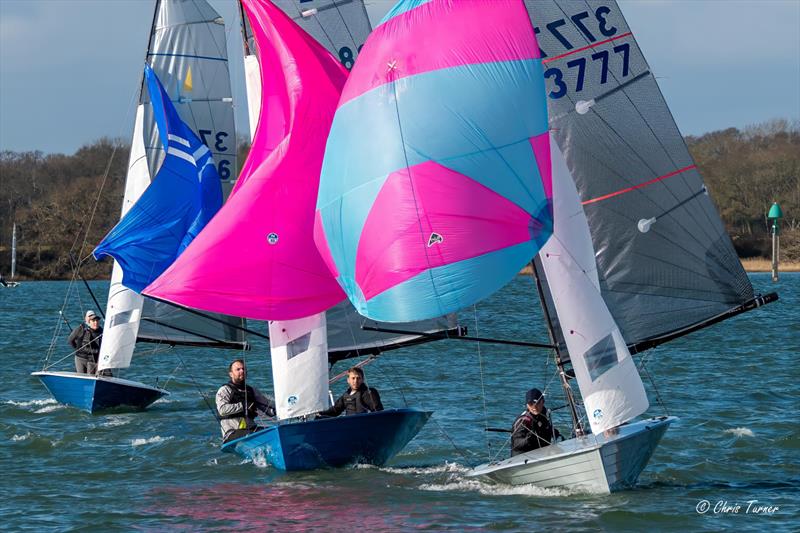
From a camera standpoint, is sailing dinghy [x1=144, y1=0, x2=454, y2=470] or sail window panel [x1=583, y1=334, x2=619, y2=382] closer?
sail window panel [x1=583, y1=334, x2=619, y2=382]

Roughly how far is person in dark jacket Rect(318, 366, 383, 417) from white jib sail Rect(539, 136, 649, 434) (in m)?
2.66

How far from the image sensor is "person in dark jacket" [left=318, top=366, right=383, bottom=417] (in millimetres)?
14383

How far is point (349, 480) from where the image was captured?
13977 mm

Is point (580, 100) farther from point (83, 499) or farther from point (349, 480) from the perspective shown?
point (83, 499)

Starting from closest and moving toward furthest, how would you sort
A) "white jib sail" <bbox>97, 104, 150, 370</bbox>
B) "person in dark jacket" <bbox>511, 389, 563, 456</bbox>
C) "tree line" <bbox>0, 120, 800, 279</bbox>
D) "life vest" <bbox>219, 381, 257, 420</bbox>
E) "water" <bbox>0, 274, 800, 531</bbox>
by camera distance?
"water" <bbox>0, 274, 800, 531</bbox>
"person in dark jacket" <bbox>511, 389, 563, 456</bbox>
"life vest" <bbox>219, 381, 257, 420</bbox>
"white jib sail" <bbox>97, 104, 150, 370</bbox>
"tree line" <bbox>0, 120, 800, 279</bbox>

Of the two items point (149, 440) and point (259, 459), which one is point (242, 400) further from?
point (149, 440)

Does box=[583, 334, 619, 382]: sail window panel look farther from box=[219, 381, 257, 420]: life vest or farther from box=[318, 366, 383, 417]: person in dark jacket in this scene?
box=[219, 381, 257, 420]: life vest

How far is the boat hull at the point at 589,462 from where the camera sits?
12234 millimetres

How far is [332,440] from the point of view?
14.1m

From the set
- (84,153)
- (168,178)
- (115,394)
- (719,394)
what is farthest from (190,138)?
(84,153)

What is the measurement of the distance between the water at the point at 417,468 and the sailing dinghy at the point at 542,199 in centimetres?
71

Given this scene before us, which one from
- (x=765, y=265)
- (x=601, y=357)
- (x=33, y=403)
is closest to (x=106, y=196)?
(x=765, y=265)

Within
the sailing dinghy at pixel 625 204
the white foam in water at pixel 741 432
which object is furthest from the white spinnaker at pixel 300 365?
the white foam in water at pixel 741 432

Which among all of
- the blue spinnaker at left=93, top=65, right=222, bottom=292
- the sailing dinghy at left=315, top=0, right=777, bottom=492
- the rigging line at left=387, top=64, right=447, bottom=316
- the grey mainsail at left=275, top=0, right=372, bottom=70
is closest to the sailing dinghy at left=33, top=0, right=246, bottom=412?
the blue spinnaker at left=93, top=65, right=222, bottom=292
